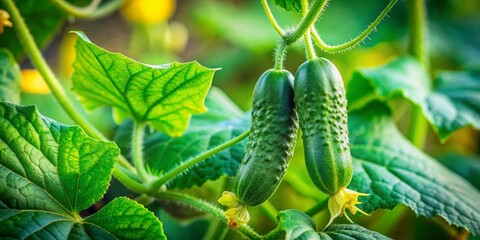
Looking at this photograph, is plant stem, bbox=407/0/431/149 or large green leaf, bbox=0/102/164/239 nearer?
large green leaf, bbox=0/102/164/239

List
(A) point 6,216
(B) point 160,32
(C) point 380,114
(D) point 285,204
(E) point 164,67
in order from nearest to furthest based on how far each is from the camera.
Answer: (A) point 6,216, (E) point 164,67, (C) point 380,114, (D) point 285,204, (B) point 160,32

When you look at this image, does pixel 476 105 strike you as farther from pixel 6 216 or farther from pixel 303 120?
pixel 6 216

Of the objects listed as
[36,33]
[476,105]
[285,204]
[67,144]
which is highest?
[476,105]

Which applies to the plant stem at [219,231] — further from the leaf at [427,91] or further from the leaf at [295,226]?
the leaf at [427,91]

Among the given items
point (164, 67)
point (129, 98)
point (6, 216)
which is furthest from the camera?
point (129, 98)

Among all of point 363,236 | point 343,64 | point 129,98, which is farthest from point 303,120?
point 343,64

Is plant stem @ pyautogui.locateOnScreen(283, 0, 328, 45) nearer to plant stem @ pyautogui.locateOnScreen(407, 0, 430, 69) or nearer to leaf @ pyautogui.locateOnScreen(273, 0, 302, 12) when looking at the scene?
leaf @ pyautogui.locateOnScreen(273, 0, 302, 12)

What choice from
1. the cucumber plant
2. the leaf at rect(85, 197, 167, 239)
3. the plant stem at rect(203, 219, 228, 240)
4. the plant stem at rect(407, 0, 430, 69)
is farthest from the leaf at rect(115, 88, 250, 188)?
the plant stem at rect(407, 0, 430, 69)

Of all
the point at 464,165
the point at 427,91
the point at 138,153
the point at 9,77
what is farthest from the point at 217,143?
the point at 464,165
